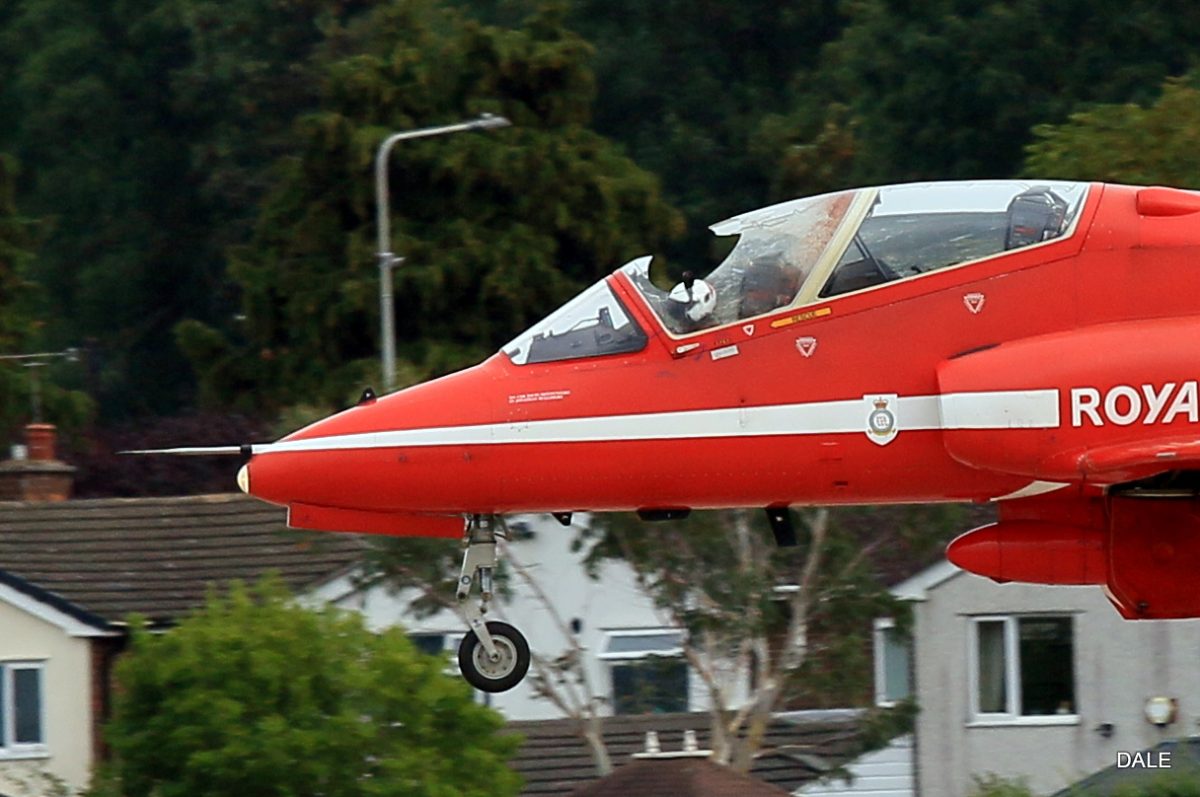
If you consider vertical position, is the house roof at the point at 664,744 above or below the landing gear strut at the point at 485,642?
below

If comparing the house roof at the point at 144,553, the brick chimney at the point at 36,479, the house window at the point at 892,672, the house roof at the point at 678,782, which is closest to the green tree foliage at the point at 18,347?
the brick chimney at the point at 36,479

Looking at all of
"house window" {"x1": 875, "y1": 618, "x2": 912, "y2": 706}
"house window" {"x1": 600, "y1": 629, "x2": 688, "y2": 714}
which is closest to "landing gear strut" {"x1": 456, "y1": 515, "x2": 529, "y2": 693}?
"house window" {"x1": 600, "y1": 629, "x2": 688, "y2": 714}

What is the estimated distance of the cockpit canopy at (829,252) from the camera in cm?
1266

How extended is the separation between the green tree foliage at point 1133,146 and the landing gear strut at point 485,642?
18879mm

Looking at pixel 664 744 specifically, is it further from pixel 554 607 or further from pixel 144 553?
pixel 144 553

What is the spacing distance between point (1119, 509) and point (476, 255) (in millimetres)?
31668

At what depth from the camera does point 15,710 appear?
A: 29.3 metres

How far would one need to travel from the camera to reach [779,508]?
13398mm

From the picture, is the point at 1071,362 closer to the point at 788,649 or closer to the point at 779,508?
the point at 779,508

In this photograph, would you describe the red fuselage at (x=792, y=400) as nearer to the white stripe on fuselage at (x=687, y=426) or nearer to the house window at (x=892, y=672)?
the white stripe on fuselage at (x=687, y=426)

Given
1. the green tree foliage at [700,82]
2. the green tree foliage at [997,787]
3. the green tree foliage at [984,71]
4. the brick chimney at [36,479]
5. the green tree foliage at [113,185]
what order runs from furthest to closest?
1. the green tree foliage at [113,185]
2. the green tree foliage at [700,82]
3. the green tree foliage at [984,71]
4. the brick chimney at [36,479]
5. the green tree foliage at [997,787]

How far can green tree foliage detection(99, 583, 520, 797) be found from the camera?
22.8 m

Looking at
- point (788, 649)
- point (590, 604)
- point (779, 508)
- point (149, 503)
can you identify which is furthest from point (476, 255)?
point (779, 508)

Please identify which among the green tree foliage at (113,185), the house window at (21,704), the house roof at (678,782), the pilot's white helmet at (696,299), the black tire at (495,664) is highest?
the green tree foliage at (113,185)
